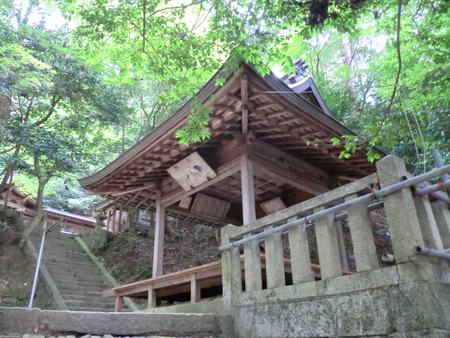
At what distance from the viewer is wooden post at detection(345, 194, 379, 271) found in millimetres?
2846

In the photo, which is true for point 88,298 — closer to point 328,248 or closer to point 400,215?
point 328,248

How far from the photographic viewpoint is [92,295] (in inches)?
454

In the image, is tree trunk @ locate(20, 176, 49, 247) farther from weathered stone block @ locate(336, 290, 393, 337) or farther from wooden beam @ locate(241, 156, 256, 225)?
weathered stone block @ locate(336, 290, 393, 337)

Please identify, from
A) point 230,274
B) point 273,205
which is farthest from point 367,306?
point 273,205

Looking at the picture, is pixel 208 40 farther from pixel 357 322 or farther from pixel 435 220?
pixel 357 322

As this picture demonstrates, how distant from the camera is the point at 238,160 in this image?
6559 millimetres

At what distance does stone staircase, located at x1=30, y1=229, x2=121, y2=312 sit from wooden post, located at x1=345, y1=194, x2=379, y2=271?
375 inches

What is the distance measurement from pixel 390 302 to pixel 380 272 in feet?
0.77

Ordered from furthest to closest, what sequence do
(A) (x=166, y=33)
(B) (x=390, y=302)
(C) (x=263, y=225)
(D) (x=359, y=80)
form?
(D) (x=359, y=80)
(A) (x=166, y=33)
(C) (x=263, y=225)
(B) (x=390, y=302)

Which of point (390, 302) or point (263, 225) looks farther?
point (263, 225)

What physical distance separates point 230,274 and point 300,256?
3.68ft

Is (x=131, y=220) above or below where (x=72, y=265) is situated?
above

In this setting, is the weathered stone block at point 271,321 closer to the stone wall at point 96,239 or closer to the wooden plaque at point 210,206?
the wooden plaque at point 210,206

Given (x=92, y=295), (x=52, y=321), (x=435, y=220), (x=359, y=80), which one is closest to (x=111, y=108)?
(x=92, y=295)
